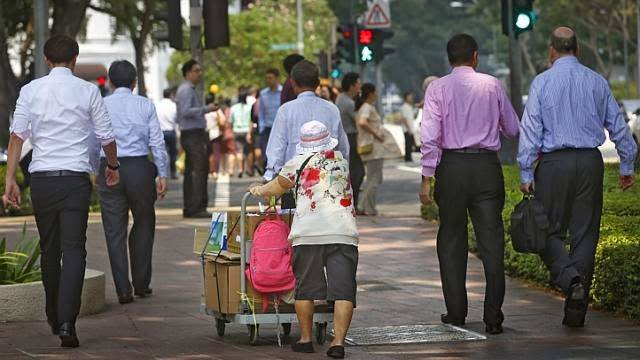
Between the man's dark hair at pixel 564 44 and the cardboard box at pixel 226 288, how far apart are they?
95.3 inches

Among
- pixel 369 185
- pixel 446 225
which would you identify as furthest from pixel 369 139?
pixel 446 225

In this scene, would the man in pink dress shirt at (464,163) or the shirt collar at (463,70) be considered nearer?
the man in pink dress shirt at (464,163)

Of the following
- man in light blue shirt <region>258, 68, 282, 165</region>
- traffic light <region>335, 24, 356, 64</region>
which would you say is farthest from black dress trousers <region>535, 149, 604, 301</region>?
traffic light <region>335, 24, 356, 64</region>

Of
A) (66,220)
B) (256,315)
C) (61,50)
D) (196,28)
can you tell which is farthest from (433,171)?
(196,28)

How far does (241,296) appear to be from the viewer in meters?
9.55

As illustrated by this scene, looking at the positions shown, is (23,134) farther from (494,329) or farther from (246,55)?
(246,55)

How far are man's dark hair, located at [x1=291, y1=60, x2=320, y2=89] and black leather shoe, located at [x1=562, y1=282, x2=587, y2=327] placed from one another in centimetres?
208

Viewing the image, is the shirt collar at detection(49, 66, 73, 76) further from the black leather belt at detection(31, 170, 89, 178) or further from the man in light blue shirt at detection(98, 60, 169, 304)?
the man in light blue shirt at detection(98, 60, 169, 304)

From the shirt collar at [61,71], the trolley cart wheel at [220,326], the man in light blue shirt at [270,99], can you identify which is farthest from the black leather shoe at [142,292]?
the man in light blue shirt at [270,99]

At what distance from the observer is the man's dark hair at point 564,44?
1040cm

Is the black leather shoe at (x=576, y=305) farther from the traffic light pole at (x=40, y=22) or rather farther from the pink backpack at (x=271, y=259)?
the traffic light pole at (x=40, y=22)

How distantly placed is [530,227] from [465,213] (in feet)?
1.52

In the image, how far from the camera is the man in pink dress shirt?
1023cm

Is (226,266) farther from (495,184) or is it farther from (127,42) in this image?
(127,42)
